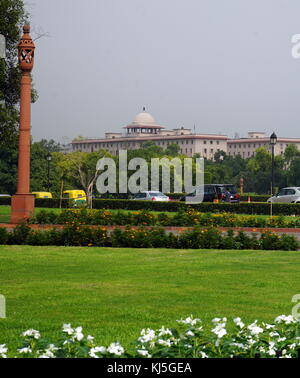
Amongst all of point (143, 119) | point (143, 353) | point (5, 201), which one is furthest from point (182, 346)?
point (143, 119)

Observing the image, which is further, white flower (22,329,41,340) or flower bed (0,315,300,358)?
white flower (22,329,41,340)

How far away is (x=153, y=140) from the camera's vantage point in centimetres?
15588

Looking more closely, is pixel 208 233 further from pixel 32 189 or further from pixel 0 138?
pixel 32 189

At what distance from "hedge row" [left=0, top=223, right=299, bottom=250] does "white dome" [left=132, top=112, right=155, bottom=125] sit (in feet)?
503

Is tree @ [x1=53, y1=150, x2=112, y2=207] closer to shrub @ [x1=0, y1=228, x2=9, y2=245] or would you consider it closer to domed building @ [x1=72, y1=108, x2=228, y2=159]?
shrub @ [x1=0, y1=228, x2=9, y2=245]

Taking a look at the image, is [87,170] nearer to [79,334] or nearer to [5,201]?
[5,201]

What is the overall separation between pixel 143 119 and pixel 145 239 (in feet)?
511

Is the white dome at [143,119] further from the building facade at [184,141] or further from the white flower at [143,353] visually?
the white flower at [143,353]

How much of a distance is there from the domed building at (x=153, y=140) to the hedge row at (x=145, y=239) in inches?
4981

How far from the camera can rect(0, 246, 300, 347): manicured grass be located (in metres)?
7.82

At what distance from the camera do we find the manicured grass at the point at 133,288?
7.82 metres

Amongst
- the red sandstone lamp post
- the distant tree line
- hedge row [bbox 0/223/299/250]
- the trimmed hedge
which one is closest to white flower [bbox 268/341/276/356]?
hedge row [bbox 0/223/299/250]

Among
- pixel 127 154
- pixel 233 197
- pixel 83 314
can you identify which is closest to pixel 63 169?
pixel 127 154
